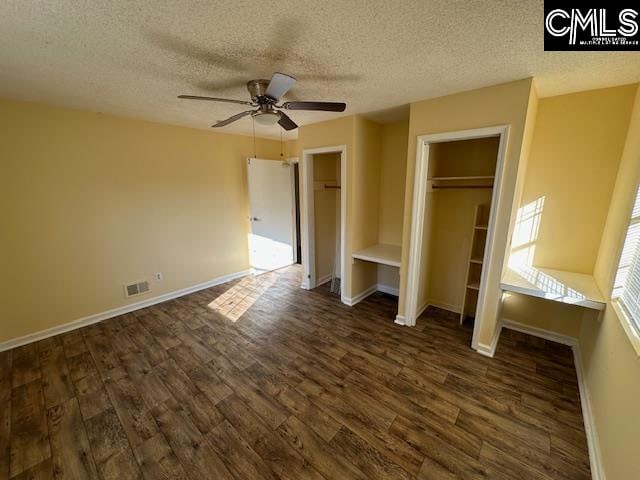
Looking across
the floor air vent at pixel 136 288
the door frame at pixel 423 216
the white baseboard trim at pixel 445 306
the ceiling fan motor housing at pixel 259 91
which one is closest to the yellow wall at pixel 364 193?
the door frame at pixel 423 216

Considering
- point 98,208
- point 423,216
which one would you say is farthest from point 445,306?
point 98,208

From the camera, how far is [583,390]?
6.33ft

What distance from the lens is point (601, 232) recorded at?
225 cm

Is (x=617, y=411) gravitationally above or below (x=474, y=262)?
below

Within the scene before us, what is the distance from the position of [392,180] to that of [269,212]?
212cm

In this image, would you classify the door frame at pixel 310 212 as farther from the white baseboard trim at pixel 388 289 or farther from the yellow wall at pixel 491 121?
the yellow wall at pixel 491 121

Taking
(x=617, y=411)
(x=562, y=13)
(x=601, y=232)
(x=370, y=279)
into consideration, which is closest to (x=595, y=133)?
(x=601, y=232)

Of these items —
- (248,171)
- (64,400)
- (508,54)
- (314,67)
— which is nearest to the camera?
(508,54)

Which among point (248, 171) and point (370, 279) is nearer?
point (370, 279)

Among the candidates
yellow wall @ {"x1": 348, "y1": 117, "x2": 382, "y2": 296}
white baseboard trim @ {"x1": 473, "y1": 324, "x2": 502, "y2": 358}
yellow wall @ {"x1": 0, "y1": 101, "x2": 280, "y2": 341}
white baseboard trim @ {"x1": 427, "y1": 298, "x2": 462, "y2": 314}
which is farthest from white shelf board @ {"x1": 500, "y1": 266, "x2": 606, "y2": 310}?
yellow wall @ {"x1": 0, "y1": 101, "x2": 280, "y2": 341}

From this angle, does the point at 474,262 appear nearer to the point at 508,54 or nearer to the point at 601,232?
the point at 601,232

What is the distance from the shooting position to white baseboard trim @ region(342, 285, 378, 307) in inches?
133

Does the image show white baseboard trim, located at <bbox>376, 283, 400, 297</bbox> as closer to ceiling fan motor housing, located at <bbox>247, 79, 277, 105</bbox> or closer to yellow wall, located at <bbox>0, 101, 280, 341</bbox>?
yellow wall, located at <bbox>0, 101, 280, 341</bbox>

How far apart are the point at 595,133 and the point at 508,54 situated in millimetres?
1358
